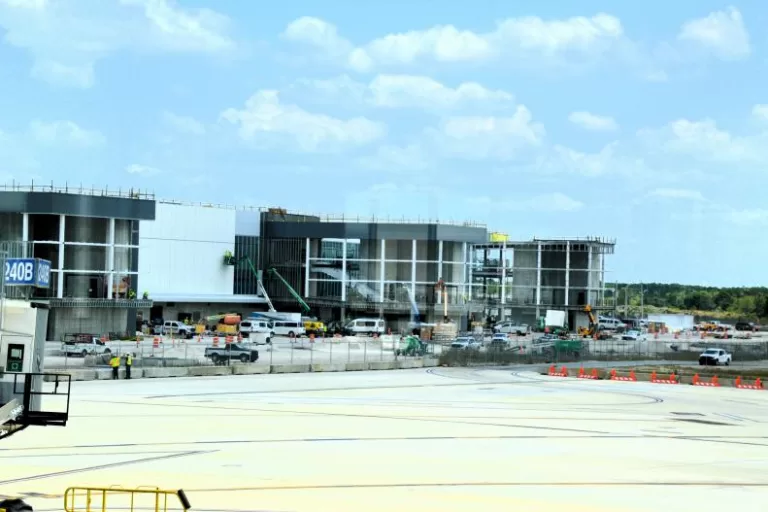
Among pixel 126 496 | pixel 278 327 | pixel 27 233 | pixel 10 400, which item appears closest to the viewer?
pixel 10 400

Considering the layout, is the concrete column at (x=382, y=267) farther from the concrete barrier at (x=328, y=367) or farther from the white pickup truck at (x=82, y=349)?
the concrete barrier at (x=328, y=367)

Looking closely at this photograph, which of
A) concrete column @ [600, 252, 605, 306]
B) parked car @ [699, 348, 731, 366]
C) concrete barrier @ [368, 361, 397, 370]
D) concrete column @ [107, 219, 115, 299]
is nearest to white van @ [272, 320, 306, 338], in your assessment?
concrete column @ [107, 219, 115, 299]

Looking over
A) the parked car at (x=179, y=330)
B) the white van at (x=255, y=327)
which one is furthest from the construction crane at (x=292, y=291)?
the parked car at (x=179, y=330)

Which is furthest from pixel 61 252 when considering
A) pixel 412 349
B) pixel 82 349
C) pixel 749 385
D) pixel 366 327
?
pixel 749 385

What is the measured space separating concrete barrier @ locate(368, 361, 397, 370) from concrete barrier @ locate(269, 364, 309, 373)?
212 inches

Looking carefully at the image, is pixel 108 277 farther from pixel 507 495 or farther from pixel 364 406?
pixel 507 495

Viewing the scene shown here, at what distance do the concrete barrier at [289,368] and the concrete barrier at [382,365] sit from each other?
5394 mm

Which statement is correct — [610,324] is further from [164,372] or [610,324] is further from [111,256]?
[164,372]

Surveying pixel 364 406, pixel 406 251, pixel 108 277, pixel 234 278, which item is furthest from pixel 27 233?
pixel 364 406

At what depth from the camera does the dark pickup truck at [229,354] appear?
74750 mm

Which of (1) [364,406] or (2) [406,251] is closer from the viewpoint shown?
(1) [364,406]

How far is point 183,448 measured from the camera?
34625mm

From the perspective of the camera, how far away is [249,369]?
71375 millimetres

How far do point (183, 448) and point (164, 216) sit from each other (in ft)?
331
